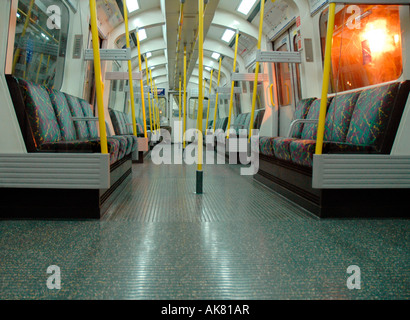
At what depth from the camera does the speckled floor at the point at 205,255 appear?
4.28ft

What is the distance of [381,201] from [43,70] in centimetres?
359

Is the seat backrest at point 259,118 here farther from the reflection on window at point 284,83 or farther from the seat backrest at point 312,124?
the seat backrest at point 312,124

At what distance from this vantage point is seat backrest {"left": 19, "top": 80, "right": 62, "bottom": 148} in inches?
96.3

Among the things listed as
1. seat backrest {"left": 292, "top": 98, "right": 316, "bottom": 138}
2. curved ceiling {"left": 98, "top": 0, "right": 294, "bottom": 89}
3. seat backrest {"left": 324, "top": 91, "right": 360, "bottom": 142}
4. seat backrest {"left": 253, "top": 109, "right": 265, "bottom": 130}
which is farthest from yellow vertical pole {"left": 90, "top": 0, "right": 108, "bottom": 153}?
seat backrest {"left": 253, "top": 109, "right": 265, "bottom": 130}

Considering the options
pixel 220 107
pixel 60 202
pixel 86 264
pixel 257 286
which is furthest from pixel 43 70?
pixel 220 107

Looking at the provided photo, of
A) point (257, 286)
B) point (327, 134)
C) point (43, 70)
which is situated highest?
point (43, 70)

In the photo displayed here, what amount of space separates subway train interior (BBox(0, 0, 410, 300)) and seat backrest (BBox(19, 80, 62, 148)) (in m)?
0.01

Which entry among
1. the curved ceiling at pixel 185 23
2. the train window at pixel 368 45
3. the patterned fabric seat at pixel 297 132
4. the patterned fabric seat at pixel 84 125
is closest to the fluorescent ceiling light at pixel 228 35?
the curved ceiling at pixel 185 23

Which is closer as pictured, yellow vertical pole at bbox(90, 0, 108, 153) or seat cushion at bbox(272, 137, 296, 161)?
yellow vertical pole at bbox(90, 0, 108, 153)

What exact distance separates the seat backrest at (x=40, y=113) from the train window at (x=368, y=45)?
2509 mm

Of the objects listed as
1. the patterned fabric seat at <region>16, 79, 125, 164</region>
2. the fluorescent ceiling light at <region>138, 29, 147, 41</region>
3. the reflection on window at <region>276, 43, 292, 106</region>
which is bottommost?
the patterned fabric seat at <region>16, 79, 125, 164</region>

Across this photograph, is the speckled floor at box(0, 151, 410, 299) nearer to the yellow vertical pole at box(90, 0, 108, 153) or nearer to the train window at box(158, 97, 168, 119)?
the yellow vertical pole at box(90, 0, 108, 153)

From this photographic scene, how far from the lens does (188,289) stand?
1307 mm
